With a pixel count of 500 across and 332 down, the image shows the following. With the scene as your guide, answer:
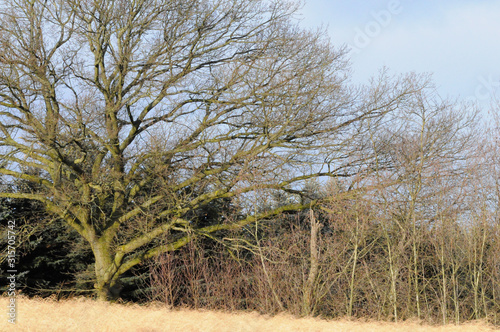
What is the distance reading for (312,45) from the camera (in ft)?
41.7

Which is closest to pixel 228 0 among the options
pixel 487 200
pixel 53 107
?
pixel 53 107

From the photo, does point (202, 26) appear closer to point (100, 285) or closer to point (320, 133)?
point (320, 133)

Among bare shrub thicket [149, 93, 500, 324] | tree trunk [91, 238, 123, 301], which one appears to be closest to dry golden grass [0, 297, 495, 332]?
bare shrub thicket [149, 93, 500, 324]

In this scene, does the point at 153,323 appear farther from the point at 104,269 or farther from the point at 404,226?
the point at 404,226

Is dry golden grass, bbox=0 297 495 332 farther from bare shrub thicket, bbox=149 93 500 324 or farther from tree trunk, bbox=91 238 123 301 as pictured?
tree trunk, bbox=91 238 123 301

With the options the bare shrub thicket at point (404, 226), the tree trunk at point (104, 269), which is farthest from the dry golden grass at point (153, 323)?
the tree trunk at point (104, 269)

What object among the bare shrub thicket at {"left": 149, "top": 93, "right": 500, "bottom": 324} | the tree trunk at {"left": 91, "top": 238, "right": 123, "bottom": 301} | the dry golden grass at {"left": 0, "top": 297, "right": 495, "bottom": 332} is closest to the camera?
the dry golden grass at {"left": 0, "top": 297, "right": 495, "bottom": 332}

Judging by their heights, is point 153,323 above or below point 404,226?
below

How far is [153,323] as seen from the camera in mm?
8453

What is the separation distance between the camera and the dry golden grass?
8234 mm

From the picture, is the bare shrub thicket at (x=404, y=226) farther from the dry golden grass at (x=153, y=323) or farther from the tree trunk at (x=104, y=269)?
the tree trunk at (x=104, y=269)

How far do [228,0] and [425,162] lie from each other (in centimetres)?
674

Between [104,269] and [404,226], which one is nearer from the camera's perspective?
[404,226]

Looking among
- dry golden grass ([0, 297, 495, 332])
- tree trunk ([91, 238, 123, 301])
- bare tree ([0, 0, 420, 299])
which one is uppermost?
bare tree ([0, 0, 420, 299])
